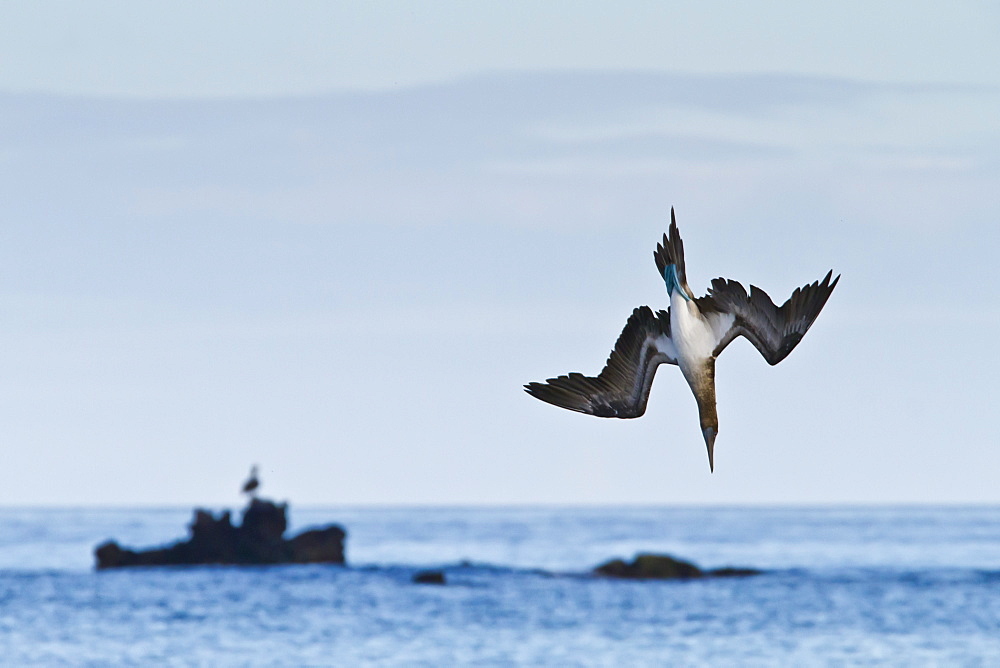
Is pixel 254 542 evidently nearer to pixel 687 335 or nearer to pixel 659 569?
pixel 659 569

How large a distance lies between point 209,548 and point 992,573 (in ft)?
156

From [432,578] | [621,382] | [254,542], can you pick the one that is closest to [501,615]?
[432,578]

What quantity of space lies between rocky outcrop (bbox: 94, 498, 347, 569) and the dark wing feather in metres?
81.8

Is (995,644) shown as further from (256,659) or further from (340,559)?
(340,559)

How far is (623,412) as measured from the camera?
11.4 m

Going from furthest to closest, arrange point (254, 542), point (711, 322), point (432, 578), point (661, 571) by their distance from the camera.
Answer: point (254, 542), point (661, 571), point (432, 578), point (711, 322)

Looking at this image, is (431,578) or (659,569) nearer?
(431,578)

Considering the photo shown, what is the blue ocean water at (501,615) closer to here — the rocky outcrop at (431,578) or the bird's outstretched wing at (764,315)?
the rocky outcrop at (431,578)

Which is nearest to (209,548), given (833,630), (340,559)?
(340,559)

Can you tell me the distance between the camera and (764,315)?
1028cm

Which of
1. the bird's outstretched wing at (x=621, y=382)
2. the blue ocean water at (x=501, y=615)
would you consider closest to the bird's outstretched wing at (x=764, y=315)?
the bird's outstretched wing at (x=621, y=382)

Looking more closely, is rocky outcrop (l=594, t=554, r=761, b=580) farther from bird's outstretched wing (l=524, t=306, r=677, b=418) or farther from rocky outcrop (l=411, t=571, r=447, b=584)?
bird's outstretched wing (l=524, t=306, r=677, b=418)

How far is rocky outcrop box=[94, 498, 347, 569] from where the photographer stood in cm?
9244

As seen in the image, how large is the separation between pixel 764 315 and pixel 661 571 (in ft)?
267
